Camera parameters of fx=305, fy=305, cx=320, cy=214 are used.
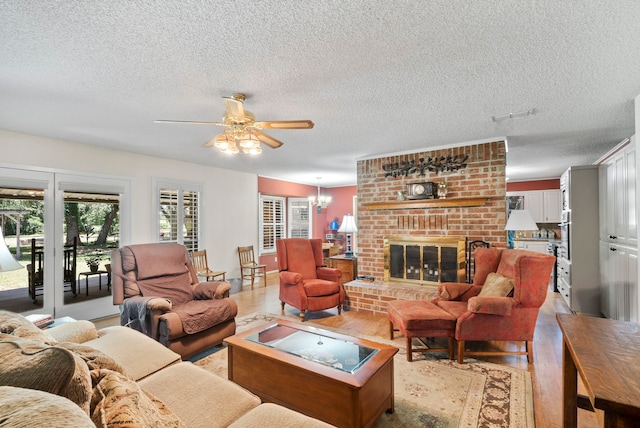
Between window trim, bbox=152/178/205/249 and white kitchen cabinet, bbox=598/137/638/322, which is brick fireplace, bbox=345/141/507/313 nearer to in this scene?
white kitchen cabinet, bbox=598/137/638/322

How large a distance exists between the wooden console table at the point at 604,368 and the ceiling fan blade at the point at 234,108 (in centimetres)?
229

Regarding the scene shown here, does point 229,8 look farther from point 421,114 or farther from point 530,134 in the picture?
point 530,134

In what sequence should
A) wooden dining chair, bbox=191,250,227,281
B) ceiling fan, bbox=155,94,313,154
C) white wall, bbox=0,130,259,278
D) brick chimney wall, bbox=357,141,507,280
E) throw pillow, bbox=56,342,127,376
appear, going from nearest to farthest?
1. throw pillow, bbox=56,342,127,376
2. ceiling fan, bbox=155,94,313,154
3. white wall, bbox=0,130,259,278
4. brick chimney wall, bbox=357,141,507,280
5. wooden dining chair, bbox=191,250,227,281

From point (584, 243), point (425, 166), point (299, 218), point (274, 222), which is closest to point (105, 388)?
point (425, 166)

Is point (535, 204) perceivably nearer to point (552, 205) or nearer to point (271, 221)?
point (552, 205)

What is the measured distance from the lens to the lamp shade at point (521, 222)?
11.5 feet

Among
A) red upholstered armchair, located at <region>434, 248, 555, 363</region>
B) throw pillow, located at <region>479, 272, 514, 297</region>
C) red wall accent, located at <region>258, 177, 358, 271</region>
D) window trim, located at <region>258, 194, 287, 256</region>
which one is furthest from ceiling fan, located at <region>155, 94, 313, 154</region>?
red wall accent, located at <region>258, 177, 358, 271</region>

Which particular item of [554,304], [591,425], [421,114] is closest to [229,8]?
[421,114]

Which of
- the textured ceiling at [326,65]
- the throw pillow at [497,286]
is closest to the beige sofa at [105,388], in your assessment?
the textured ceiling at [326,65]

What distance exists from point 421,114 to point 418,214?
5.78ft

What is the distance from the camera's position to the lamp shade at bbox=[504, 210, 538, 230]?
3498 millimetres

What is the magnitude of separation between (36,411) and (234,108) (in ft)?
6.70

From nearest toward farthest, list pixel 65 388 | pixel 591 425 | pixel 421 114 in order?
pixel 65 388 < pixel 591 425 < pixel 421 114

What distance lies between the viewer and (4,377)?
0.66 meters
